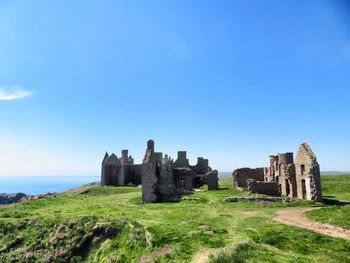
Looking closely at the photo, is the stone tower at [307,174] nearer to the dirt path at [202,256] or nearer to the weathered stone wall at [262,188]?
the weathered stone wall at [262,188]

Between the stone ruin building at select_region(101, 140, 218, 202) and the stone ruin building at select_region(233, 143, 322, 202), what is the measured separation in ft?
33.7

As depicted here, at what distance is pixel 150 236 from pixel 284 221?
1186cm

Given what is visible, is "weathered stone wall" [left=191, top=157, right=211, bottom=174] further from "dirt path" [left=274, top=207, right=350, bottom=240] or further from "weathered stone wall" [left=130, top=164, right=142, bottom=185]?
"dirt path" [left=274, top=207, right=350, bottom=240]

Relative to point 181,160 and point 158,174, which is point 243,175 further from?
point 181,160

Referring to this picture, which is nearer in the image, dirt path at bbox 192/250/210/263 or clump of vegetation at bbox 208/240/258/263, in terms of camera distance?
clump of vegetation at bbox 208/240/258/263

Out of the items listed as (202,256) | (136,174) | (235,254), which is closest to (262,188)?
(202,256)

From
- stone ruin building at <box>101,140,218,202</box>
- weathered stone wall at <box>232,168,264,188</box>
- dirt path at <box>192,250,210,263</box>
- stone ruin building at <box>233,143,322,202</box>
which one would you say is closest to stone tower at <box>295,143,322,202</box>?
stone ruin building at <box>233,143,322,202</box>

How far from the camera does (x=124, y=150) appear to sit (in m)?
82.2

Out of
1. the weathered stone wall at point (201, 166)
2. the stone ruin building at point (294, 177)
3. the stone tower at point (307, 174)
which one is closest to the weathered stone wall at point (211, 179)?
the stone ruin building at point (294, 177)

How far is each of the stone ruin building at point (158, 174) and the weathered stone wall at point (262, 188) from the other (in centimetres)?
1002

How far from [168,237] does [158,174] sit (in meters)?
26.1

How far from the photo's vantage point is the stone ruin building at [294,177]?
3475 cm

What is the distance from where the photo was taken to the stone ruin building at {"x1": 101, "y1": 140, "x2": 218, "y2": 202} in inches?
1578

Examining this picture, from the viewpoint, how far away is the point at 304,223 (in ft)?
75.4
